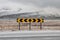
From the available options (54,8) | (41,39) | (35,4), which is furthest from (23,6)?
(41,39)

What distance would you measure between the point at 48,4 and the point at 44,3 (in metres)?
1.34

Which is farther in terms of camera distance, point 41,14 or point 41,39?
point 41,14

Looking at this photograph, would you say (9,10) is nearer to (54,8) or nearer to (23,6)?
(23,6)

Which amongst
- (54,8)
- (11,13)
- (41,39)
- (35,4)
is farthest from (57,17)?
(41,39)

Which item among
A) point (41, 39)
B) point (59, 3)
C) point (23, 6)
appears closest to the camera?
point (41, 39)

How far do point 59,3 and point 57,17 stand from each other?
8.40 ft

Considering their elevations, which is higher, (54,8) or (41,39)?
(54,8)

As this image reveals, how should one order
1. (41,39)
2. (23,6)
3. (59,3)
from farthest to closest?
(23,6), (59,3), (41,39)

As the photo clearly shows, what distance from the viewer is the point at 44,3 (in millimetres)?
44156

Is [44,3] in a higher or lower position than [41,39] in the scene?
higher

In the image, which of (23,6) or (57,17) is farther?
(23,6)

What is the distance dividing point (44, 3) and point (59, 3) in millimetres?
2883

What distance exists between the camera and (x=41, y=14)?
4334 centimetres

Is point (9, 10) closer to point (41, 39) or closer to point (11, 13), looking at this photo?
point (11, 13)
